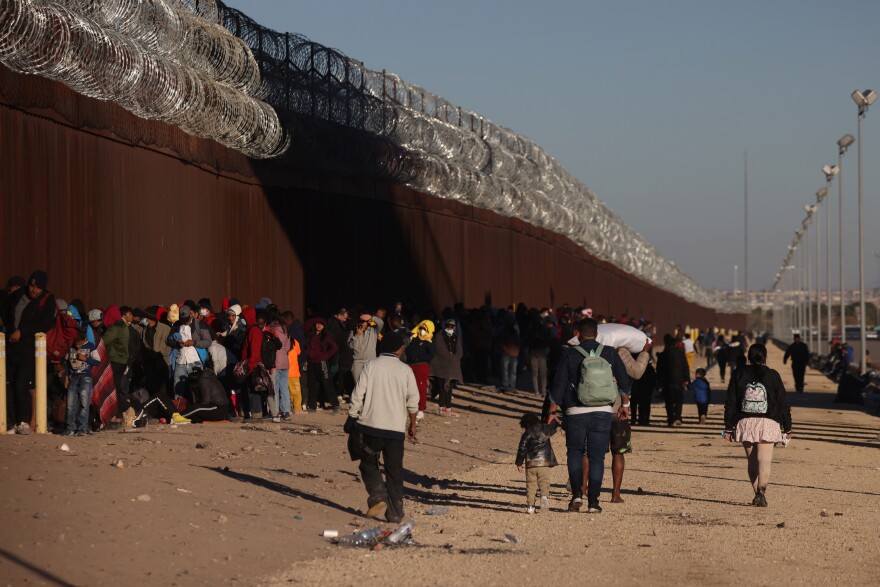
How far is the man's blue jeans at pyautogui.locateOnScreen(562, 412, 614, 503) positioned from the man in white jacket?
5.03 feet

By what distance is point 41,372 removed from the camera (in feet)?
49.2

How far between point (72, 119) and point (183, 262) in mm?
4383

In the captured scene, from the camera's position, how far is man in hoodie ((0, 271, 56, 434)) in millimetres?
14922

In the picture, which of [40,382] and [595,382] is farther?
[40,382]

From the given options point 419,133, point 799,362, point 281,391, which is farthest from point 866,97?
point 281,391

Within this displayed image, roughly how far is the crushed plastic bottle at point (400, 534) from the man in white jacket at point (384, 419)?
2.58 feet

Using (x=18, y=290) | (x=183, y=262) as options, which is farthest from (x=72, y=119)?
(x=183, y=262)

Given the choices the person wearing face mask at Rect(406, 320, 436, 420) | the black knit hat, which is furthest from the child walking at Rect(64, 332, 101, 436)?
the person wearing face mask at Rect(406, 320, 436, 420)

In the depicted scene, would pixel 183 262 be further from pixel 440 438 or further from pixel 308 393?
pixel 440 438

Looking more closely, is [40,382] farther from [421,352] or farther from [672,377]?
[672,377]

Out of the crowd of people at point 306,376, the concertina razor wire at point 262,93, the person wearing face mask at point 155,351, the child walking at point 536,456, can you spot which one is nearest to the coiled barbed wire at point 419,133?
the concertina razor wire at point 262,93

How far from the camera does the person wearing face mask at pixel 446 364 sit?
23.8 meters

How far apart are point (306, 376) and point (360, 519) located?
1045 cm

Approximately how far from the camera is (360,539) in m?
11.0
